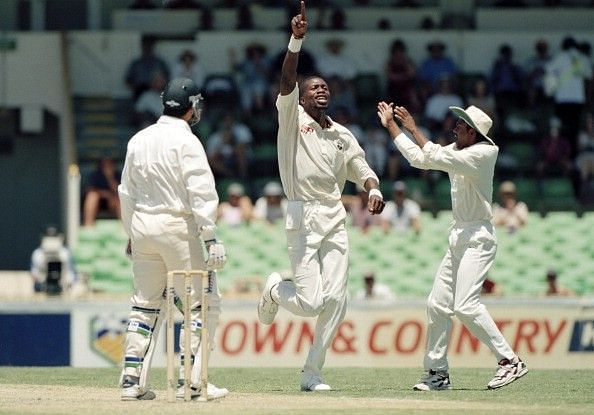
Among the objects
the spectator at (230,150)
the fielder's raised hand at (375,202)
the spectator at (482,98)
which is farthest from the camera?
the spectator at (482,98)

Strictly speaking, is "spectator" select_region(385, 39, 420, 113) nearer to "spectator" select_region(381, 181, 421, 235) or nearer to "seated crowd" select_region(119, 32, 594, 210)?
"seated crowd" select_region(119, 32, 594, 210)

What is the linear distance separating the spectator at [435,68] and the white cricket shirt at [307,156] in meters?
12.1

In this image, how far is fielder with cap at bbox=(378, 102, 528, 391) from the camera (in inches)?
477

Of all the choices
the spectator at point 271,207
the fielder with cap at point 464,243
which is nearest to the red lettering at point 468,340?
the spectator at point 271,207

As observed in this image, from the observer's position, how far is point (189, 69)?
24094mm

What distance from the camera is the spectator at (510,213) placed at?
21422 millimetres

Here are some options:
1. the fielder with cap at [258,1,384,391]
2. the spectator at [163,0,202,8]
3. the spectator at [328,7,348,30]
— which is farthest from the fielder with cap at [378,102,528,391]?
the spectator at [163,0,202,8]

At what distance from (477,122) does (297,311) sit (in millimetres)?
1880

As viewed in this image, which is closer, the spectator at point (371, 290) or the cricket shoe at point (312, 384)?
the cricket shoe at point (312, 384)

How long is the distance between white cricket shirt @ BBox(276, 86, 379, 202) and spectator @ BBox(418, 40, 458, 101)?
39.6 feet

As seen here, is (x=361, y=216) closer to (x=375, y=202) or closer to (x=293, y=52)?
(x=375, y=202)

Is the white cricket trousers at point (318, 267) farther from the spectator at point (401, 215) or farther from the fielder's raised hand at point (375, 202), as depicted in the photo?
the spectator at point (401, 215)

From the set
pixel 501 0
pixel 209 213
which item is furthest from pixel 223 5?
pixel 209 213

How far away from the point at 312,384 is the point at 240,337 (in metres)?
5.72
